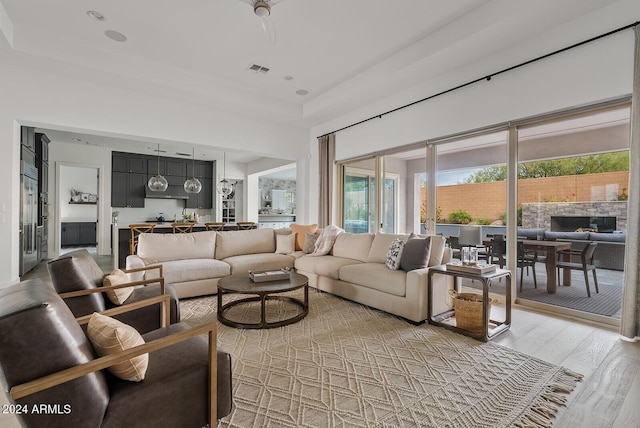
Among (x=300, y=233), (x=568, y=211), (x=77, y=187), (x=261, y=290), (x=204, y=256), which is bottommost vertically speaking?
(x=261, y=290)

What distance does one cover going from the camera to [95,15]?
3400mm

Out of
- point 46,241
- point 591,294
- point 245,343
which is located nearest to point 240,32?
point 245,343

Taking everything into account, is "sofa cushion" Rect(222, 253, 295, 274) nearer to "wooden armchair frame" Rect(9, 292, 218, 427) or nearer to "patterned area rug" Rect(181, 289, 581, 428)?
"patterned area rug" Rect(181, 289, 581, 428)

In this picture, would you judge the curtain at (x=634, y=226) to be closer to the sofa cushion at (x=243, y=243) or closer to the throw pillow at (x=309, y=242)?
the throw pillow at (x=309, y=242)

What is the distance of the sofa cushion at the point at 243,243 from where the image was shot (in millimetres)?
4660

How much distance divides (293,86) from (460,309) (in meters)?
4.31

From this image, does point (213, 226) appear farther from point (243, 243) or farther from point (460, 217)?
point (460, 217)

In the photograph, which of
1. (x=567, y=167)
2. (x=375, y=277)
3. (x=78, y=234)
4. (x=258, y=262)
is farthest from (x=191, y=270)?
(x=78, y=234)

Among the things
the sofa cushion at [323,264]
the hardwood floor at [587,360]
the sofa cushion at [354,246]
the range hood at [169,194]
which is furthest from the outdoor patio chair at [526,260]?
the range hood at [169,194]

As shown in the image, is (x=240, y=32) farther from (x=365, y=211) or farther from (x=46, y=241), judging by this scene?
(x=46, y=241)

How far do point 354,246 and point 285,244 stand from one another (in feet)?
4.17

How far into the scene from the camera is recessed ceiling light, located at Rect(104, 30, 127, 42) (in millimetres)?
3734

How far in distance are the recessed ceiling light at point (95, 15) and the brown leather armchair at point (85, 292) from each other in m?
2.75

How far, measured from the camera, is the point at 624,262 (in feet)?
9.19
